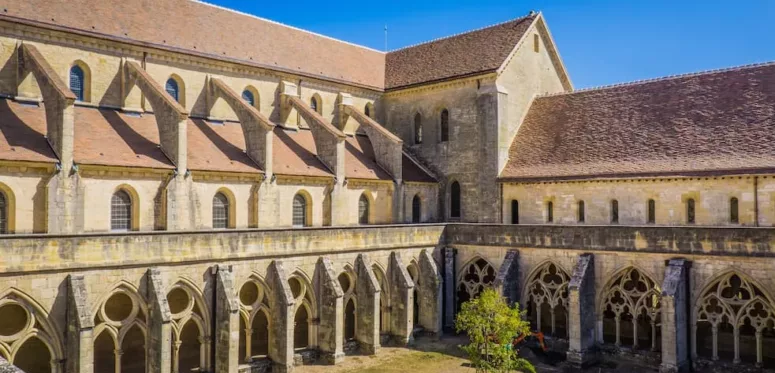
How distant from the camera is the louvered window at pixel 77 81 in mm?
29578

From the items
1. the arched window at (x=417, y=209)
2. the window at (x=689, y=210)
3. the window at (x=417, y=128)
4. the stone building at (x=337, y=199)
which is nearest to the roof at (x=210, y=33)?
the stone building at (x=337, y=199)

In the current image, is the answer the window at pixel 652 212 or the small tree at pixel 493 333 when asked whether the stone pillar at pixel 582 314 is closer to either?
the small tree at pixel 493 333

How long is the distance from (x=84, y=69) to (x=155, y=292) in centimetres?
1448

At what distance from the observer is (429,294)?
3067cm

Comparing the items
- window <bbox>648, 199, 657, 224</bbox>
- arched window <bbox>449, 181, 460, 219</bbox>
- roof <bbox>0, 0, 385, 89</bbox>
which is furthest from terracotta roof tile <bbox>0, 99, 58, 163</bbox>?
window <bbox>648, 199, 657, 224</bbox>

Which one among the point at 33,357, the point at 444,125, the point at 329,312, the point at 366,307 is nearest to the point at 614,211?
the point at 444,125

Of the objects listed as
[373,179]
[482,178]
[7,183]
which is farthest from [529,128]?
[7,183]

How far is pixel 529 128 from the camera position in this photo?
3791 cm

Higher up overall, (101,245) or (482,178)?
(482,178)

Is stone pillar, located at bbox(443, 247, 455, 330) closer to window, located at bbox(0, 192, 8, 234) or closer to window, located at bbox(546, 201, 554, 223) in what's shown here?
window, located at bbox(546, 201, 554, 223)

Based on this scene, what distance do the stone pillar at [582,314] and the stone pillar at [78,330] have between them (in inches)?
708

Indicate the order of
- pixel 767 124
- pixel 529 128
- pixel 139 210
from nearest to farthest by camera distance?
pixel 139 210 < pixel 767 124 < pixel 529 128

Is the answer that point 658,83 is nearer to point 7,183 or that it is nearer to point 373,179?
point 373,179

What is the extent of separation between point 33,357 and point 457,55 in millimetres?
28649
